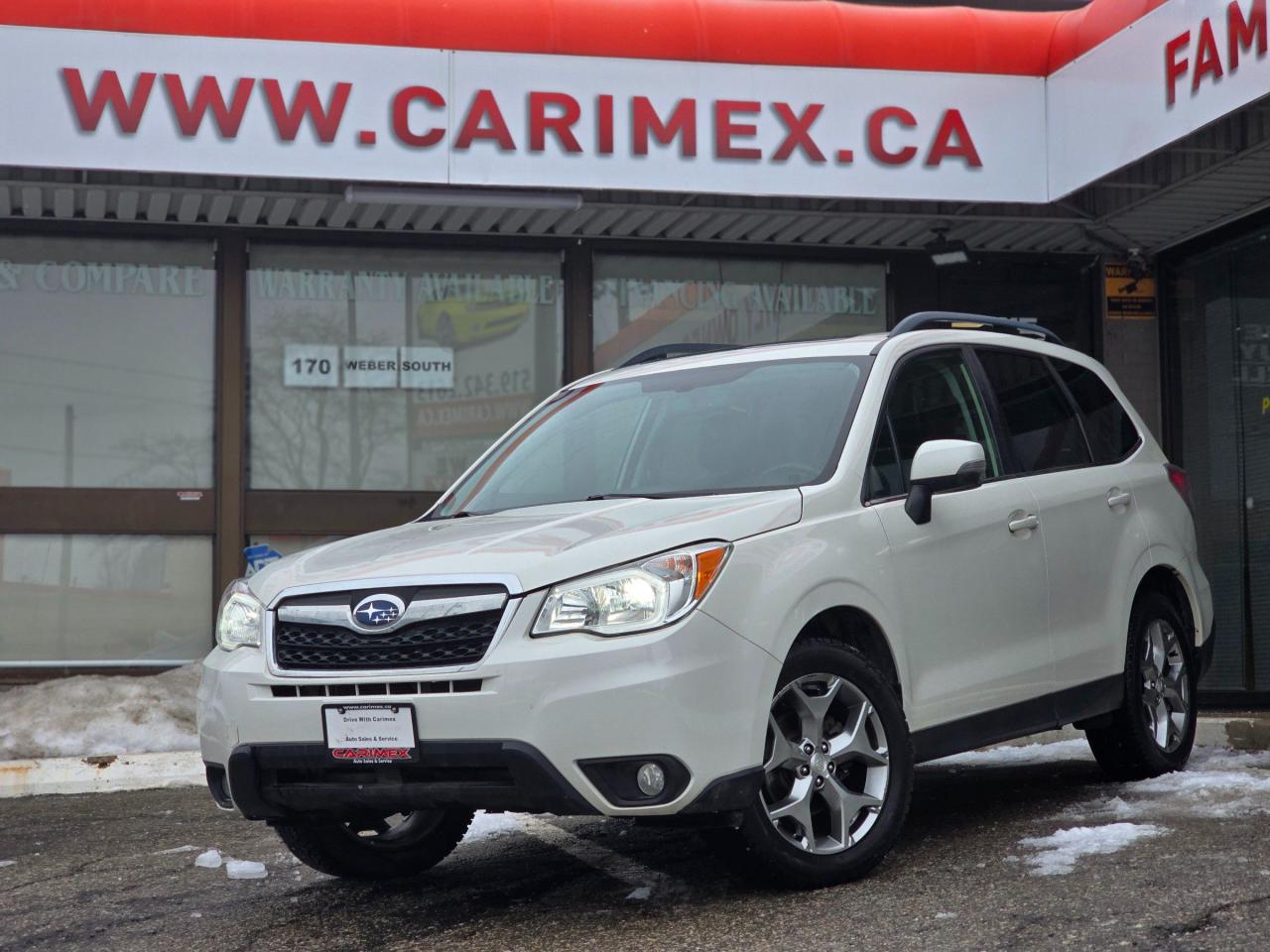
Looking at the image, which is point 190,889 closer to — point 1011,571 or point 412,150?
point 1011,571

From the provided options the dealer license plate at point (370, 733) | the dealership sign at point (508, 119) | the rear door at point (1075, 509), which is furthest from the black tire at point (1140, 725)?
the dealership sign at point (508, 119)

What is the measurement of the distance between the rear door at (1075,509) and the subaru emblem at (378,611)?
8.49 ft

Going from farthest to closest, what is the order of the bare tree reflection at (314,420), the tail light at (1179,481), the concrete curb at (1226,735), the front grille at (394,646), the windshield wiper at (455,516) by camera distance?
the bare tree reflection at (314,420) → the concrete curb at (1226,735) → the tail light at (1179,481) → the windshield wiper at (455,516) → the front grille at (394,646)

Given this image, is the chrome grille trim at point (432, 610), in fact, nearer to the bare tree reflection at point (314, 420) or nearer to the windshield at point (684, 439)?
the windshield at point (684, 439)

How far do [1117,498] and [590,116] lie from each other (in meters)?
5.02

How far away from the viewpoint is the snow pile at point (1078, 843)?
486 centimetres

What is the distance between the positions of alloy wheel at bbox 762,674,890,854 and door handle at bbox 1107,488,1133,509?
201 centimetres

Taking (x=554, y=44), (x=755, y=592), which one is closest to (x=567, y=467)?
(x=755, y=592)

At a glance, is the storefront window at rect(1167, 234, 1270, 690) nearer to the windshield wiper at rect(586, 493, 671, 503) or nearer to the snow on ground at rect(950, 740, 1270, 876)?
the snow on ground at rect(950, 740, 1270, 876)

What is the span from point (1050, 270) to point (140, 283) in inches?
280

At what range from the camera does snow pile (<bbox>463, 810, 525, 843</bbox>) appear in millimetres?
6246

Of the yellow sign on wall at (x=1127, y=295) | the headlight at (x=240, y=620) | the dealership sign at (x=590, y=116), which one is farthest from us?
the yellow sign on wall at (x=1127, y=295)

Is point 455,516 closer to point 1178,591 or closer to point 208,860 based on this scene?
point 208,860

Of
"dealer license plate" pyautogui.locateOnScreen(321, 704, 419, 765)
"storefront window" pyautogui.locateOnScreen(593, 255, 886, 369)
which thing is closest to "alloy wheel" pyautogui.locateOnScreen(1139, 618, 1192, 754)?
"dealer license plate" pyautogui.locateOnScreen(321, 704, 419, 765)
